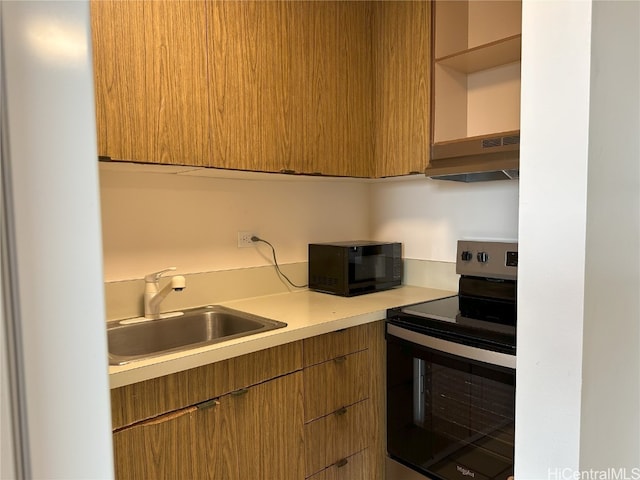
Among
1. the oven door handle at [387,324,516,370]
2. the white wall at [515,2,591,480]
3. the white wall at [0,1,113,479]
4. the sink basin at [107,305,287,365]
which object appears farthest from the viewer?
the sink basin at [107,305,287,365]

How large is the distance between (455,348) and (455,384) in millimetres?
158

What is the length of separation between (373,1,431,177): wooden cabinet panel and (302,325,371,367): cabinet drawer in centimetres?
→ 82

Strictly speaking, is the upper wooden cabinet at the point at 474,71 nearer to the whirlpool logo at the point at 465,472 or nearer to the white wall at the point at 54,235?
the whirlpool logo at the point at 465,472

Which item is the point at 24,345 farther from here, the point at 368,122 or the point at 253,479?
the point at 368,122

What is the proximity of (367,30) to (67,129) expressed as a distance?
205 cm

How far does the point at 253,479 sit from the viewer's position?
4.67 feet

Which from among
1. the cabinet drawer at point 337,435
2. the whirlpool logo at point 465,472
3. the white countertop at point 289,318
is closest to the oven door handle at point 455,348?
the white countertop at point 289,318

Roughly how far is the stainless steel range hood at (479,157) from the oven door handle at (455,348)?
70cm

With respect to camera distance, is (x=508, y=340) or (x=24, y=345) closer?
(x=24, y=345)

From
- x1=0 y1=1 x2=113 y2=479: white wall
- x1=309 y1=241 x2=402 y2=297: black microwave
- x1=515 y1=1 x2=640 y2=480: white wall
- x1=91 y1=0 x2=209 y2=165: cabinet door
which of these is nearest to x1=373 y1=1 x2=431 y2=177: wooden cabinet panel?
x1=309 y1=241 x2=402 y2=297: black microwave

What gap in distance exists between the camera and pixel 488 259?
2.02 meters

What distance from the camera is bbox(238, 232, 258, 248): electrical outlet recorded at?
203 cm

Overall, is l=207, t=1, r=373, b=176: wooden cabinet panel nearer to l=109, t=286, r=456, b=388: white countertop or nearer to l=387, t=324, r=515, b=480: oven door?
l=109, t=286, r=456, b=388: white countertop

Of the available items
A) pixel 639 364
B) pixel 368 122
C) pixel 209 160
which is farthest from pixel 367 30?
pixel 639 364
